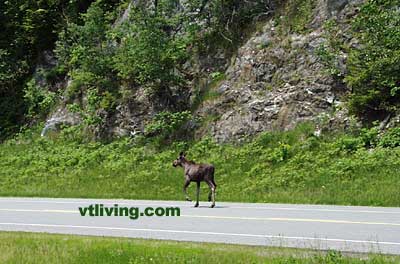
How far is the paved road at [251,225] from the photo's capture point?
10.3 meters

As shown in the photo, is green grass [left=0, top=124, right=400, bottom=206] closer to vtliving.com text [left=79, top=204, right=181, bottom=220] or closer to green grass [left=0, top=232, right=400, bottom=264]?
vtliving.com text [left=79, top=204, right=181, bottom=220]

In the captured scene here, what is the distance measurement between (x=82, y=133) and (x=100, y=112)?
1.65 meters

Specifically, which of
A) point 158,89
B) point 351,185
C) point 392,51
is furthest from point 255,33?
point 351,185

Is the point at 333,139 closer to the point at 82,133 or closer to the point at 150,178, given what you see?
the point at 150,178

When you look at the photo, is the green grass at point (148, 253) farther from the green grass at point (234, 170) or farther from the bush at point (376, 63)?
the bush at point (376, 63)

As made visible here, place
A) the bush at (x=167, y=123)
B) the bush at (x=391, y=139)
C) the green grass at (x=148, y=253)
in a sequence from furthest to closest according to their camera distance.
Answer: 1. the bush at (x=167, y=123)
2. the bush at (x=391, y=139)
3. the green grass at (x=148, y=253)

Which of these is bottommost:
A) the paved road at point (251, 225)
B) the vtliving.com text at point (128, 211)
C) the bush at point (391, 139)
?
the vtliving.com text at point (128, 211)

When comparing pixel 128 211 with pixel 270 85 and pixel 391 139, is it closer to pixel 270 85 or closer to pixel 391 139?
pixel 391 139

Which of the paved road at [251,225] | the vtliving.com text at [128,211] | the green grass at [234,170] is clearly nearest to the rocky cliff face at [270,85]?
the green grass at [234,170]

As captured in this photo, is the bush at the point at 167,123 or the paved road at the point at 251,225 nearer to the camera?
the paved road at the point at 251,225

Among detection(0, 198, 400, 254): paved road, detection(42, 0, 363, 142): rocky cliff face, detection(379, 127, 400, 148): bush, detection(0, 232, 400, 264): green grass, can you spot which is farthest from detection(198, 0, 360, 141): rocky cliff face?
detection(0, 232, 400, 264): green grass

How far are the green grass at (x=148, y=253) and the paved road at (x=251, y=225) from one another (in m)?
0.91

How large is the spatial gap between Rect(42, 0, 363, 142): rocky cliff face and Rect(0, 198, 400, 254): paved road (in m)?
8.01

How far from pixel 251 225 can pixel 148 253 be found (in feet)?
13.2
